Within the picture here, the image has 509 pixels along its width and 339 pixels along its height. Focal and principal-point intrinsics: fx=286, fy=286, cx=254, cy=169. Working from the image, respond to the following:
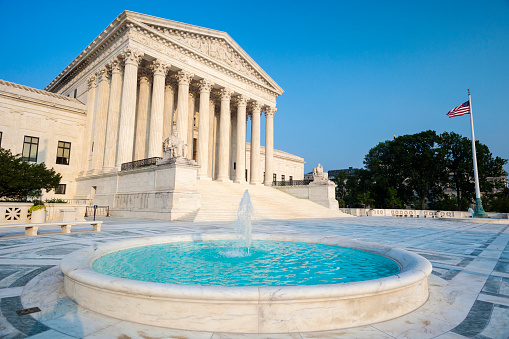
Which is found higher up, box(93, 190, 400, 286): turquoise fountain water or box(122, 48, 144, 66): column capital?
box(122, 48, 144, 66): column capital

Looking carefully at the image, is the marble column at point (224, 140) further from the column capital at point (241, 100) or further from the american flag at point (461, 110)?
the american flag at point (461, 110)

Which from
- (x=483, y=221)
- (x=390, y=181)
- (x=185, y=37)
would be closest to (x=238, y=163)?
(x=185, y=37)

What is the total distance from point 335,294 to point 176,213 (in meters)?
19.0

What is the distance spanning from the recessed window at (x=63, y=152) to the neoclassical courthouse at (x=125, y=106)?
98 millimetres

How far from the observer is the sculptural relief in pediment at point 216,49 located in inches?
1301

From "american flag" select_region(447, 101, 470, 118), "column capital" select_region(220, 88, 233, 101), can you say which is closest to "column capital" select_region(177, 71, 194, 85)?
"column capital" select_region(220, 88, 233, 101)

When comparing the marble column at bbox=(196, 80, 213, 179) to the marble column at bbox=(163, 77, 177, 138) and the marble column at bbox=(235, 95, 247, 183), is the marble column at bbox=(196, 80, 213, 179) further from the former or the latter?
the marble column at bbox=(235, 95, 247, 183)

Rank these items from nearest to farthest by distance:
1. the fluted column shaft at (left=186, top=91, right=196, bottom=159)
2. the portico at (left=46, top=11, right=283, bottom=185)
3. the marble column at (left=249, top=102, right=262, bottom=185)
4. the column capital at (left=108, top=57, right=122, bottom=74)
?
the portico at (left=46, top=11, right=283, bottom=185) < the column capital at (left=108, top=57, right=122, bottom=74) < the fluted column shaft at (left=186, top=91, right=196, bottom=159) < the marble column at (left=249, top=102, right=262, bottom=185)

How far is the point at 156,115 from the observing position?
98.8 ft

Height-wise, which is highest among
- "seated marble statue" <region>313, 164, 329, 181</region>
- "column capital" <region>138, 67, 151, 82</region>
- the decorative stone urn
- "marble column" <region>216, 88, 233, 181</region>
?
"column capital" <region>138, 67, 151, 82</region>

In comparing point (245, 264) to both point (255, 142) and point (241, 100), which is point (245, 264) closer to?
point (241, 100)

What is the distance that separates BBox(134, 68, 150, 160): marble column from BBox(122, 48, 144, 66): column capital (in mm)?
4735

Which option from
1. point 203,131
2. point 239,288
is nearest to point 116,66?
point 203,131

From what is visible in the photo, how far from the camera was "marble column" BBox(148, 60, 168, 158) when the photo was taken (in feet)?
97.4
